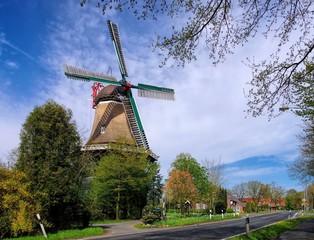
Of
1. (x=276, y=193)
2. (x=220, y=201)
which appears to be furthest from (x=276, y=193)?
(x=220, y=201)

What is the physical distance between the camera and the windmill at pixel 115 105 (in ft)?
149

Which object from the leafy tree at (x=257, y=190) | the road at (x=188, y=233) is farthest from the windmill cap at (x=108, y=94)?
the leafy tree at (x=257, y=190)

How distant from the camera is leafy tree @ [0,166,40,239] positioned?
59.1ft

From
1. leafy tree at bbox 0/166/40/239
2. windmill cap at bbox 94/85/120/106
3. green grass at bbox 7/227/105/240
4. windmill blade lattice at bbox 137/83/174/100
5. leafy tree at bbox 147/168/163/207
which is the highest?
windmill blade lattice at bbox 137/83/174/100

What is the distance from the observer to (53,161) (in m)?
21.2

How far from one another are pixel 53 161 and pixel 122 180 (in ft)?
54.2

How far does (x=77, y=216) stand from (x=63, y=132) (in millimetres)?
5816

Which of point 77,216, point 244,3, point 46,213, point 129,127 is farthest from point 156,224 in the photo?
point 244,3

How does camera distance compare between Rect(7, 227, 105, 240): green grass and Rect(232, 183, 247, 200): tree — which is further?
Rect(232, 183, 247, 200): tree

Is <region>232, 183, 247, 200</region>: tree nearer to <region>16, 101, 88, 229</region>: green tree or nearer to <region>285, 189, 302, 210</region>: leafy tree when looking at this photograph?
<region>285, 189, 302, 210</region>: leafy tree

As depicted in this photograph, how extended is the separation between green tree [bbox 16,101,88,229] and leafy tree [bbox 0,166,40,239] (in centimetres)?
112

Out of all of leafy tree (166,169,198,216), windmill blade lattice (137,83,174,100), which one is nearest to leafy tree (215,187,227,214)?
leafy tree (166,169,198,216)

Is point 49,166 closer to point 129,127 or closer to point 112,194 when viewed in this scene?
point 112,194

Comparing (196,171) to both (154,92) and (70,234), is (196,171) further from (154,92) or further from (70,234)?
(70,234)
